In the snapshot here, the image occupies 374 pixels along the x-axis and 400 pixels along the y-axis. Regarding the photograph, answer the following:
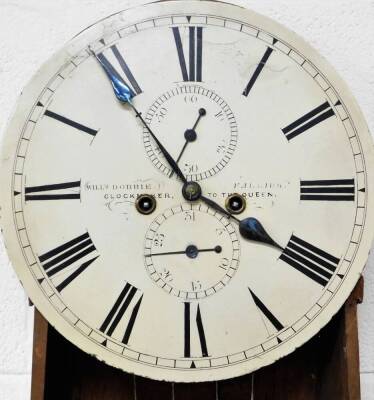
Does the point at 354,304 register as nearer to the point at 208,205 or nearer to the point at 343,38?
the point at 208,205

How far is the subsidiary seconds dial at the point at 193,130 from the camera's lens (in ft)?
2.82

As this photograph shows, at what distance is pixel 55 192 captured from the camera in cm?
84

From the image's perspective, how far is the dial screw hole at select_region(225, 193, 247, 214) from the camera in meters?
0.85

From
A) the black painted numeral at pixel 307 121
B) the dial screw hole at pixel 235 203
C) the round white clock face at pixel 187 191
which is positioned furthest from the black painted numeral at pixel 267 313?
the black painted numeral at pixel 307 121

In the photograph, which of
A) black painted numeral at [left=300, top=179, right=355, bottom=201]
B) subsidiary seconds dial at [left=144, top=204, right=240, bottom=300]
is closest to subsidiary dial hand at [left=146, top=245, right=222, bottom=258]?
subsidiary seconds dial at [left=144, top=204, right=240, bottom=300]

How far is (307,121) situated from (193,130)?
0.14 m

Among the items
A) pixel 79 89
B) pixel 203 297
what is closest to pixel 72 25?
pixel 79 89

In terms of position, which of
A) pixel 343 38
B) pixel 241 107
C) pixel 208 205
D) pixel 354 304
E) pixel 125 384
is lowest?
pixel 125 384

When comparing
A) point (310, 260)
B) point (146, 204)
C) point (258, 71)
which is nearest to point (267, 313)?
point (310, 260)

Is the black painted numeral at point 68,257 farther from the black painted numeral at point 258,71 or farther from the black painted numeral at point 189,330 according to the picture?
the black painted numeral at point 258,71

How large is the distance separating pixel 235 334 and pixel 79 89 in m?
0.36

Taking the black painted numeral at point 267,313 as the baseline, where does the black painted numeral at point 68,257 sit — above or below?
above

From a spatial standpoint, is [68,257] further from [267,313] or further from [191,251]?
[267,313]

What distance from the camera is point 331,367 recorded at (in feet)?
2.91
